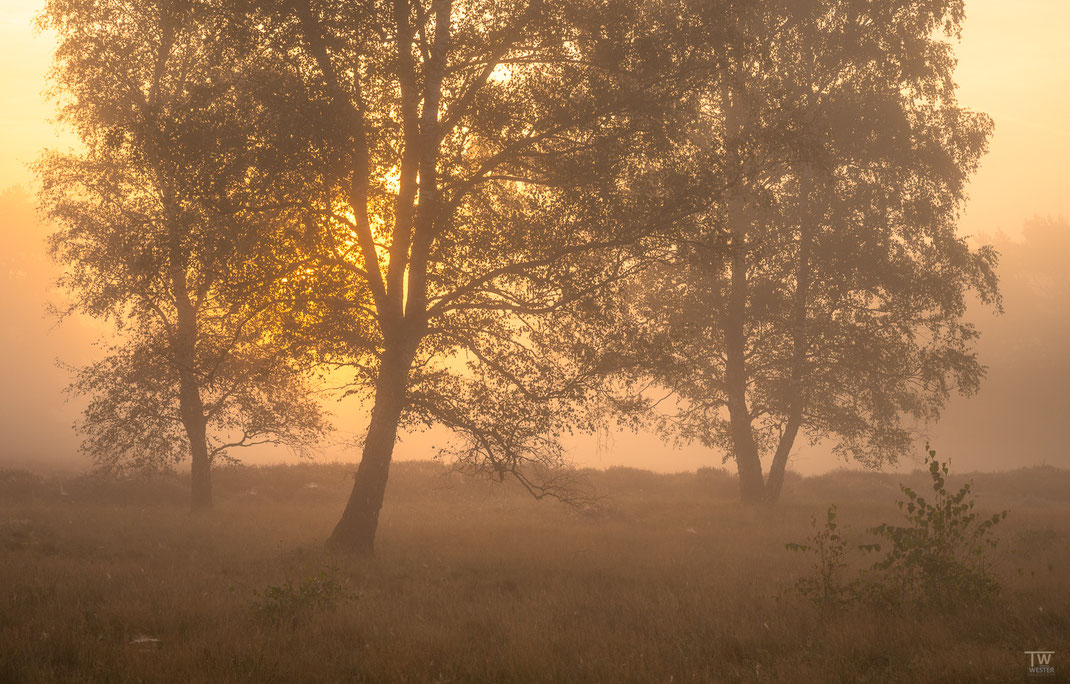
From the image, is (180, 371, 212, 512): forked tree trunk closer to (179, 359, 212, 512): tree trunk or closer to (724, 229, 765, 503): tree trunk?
(179, 359, 212, 512): tree trunk

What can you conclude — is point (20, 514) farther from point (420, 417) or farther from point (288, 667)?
point (288, 667)

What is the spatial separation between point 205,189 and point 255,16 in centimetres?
320

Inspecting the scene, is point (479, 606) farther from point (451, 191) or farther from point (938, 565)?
point (451, 191)

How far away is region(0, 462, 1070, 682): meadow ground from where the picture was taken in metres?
6.68

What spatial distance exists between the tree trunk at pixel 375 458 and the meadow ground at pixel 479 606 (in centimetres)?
51

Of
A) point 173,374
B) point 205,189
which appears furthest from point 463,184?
point 173,374

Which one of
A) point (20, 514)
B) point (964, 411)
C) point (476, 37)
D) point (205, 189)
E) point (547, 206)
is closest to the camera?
point (205, 189)

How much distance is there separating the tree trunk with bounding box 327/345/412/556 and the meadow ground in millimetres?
505

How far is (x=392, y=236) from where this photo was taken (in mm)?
13836

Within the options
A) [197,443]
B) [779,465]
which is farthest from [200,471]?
[779,465]

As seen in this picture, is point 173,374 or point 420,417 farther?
point 173,374

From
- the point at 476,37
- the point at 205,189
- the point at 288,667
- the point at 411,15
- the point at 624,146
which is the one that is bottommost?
the point at 288,667

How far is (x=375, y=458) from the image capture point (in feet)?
43.2

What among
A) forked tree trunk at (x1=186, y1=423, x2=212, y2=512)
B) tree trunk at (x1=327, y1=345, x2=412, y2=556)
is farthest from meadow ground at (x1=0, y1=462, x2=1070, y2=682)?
forked tree trunk at (x1=186, y1=423, x2=212, y2=512)
